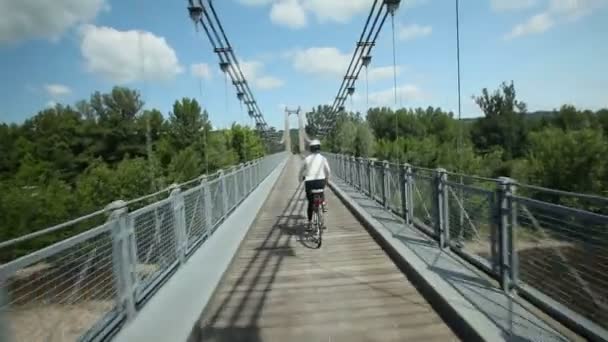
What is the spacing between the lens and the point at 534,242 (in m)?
3.59

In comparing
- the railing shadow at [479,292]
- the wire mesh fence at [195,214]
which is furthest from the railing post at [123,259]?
the railing shadow at [479,292]

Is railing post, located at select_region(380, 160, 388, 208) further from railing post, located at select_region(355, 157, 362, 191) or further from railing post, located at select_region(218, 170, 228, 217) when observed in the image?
railing post, located at select_region(355, 157, 362, 191)

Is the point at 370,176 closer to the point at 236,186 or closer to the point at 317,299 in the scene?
the point at 236,186

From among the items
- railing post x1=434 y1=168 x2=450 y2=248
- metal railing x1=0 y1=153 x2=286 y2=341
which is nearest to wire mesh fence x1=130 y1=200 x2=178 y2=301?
metal railing x1=0 y1=153 x2=286 y2=341

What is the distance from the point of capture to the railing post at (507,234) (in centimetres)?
342

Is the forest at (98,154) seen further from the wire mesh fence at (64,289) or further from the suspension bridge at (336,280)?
the wire mesh fence at (64,289)

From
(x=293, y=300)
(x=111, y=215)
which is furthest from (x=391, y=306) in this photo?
(x=111, y=215)

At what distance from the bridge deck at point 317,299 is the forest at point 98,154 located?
20262 mm

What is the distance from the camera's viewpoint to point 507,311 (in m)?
3.07

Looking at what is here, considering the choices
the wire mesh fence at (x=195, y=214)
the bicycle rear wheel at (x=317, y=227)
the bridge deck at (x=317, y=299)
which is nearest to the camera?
the bridge deck at (x=317, y=299)

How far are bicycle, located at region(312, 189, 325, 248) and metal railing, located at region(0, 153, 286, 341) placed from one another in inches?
77.0

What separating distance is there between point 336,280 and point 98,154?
52.6 metres

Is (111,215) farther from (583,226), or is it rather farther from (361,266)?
(583,226)

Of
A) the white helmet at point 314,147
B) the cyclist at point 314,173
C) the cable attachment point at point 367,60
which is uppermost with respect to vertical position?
the cable attachment point at point 367,60
